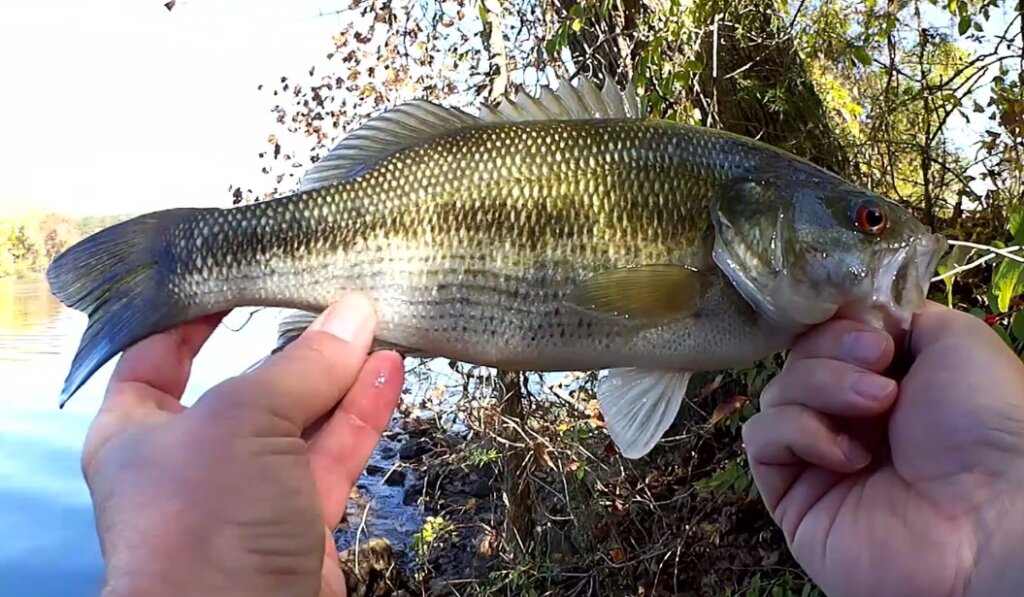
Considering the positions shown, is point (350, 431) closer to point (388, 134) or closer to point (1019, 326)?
point (388, 134)

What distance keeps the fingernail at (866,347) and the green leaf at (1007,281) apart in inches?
28.2

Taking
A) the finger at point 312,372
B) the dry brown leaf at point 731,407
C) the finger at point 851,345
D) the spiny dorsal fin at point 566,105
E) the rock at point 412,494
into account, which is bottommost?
the rock at point 412,494

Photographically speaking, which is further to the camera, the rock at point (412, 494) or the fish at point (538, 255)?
the rock at point (412, 494)

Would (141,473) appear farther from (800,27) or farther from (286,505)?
(800,27)

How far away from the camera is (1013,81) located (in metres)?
3.64

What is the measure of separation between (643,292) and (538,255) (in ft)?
0.60

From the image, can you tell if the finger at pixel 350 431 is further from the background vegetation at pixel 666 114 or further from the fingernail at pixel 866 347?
the background vegetation at pixel 666 114

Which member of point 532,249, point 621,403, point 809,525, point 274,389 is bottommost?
point 809,525

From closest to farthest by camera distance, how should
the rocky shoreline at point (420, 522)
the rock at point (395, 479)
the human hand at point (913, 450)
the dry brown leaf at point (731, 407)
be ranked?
the human hand at point (913, 450)
the dry brown leaf at point (731, 407)
the rocky shoreline at point (420, 522)
the rock at point (395, 479)

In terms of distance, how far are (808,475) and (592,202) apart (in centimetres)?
59

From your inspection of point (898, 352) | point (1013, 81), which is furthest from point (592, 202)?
point (1013, 81)

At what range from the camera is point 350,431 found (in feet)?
4.50

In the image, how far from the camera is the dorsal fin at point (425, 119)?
54.4 inches

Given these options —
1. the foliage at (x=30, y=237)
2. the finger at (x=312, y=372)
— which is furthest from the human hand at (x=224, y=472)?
the foliage at (x=30, y=237)
